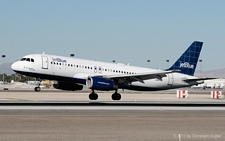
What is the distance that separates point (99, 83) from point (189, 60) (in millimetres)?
15419

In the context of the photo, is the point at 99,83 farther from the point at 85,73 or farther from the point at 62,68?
the point at 62,68

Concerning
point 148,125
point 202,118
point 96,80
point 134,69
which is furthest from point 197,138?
point 134,69

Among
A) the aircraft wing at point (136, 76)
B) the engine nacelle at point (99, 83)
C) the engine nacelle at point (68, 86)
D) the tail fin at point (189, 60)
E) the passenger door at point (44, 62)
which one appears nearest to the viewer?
the engine nacelle at point (99, 83)

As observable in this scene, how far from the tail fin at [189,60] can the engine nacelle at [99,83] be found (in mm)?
11738

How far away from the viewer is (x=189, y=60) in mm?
53875

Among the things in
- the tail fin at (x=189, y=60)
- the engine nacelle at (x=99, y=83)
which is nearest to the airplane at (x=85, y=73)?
→ the engine nacelle at (x=99, y=83)

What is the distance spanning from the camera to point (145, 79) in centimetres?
4700

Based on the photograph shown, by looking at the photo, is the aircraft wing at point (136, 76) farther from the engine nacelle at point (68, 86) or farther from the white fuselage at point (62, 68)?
the engine nacelle at point (68, 86)

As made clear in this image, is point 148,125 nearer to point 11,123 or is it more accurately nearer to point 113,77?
point 11,123

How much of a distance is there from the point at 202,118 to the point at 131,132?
26.7 feet

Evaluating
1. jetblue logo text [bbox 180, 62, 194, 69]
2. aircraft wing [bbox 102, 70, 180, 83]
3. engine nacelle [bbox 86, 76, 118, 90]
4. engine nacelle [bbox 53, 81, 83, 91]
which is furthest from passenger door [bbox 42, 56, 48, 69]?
jetblue logo text [bbox 180, 62, 194, 69]

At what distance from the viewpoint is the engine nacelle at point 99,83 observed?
43.3 metres

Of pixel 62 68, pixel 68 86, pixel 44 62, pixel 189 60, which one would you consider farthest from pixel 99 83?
pixel 189 60

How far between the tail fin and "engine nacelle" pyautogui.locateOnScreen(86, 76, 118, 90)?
11738mm
